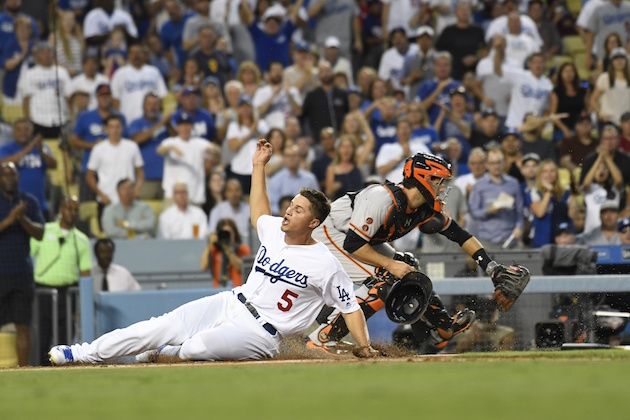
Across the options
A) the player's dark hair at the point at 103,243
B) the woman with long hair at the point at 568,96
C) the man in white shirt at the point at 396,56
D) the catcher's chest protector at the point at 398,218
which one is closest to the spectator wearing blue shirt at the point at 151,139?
the player's dark hair at the point at 103,243

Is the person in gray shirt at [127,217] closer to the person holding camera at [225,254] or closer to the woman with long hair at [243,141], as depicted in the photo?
the person holding camera at [225,254]

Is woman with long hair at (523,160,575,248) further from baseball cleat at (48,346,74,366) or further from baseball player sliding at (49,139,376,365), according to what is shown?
baseball cleat at (48,346,74,366)

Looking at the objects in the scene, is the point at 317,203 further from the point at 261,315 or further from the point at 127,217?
the point at 127,217

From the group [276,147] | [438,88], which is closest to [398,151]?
[276,147]

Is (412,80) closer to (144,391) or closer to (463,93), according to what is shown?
(463,93)

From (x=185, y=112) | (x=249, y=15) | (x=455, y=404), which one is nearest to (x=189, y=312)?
(x=455, y=404)

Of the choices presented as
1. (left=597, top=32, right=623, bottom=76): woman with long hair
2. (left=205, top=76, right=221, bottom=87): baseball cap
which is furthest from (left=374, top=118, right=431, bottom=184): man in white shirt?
(left=597, top=32, right=623, bottom=76): woman with long hair
